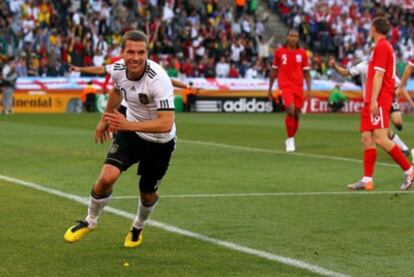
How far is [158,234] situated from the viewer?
9.73 m

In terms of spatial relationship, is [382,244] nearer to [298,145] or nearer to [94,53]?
[298,145]

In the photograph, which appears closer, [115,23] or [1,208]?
[1,208]

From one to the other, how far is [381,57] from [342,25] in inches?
1500

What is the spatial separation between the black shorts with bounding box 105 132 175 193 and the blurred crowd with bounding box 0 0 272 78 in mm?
31097

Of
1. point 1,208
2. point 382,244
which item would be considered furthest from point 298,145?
point 382,244

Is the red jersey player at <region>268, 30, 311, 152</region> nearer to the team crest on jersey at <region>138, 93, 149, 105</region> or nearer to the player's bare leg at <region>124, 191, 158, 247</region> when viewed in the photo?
the player's bare leg at <region>124, 191, 158, 247</region>

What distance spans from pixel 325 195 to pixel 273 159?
5587mm

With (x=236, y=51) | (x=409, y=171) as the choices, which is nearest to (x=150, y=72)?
(x=409, y=171)

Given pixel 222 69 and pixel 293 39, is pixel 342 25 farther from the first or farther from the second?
pixel 293 39

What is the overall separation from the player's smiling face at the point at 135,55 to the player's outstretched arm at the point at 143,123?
39 centimetres

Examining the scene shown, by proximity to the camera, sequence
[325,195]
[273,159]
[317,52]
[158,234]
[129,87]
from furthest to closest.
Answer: [317,52]
[273,159]
[325,195]
[158,234]
[129,87]

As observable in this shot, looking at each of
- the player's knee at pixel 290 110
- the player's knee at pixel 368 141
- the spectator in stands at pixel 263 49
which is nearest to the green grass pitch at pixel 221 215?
the player's knee at pixel 368 141

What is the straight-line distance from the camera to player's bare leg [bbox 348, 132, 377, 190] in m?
13.6

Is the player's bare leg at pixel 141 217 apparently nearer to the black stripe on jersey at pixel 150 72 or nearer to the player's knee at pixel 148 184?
the player's knee at pixel 148 184
